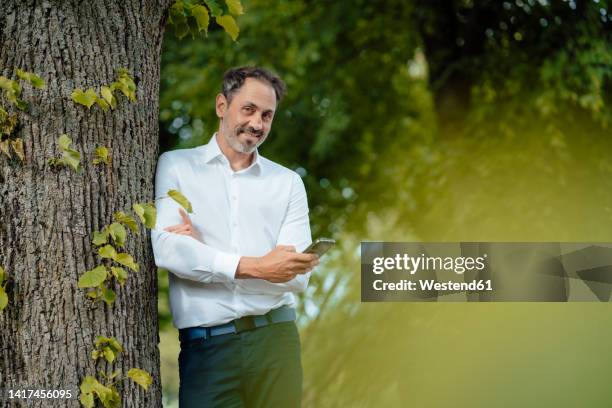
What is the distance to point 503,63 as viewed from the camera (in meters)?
7.41

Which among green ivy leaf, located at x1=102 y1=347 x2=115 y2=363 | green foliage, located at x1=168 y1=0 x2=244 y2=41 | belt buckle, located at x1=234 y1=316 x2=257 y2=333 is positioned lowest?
green ivy leaf, located at x1=102 y1=347 x2=115 y2=363

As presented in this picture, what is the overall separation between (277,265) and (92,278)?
58 centimetres

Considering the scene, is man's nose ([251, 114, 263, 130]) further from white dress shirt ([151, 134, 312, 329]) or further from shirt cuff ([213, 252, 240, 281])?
shirt cuff ([213, 252, 240, 281])

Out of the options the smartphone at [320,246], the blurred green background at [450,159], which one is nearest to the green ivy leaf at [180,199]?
the smartphone at [320,246]

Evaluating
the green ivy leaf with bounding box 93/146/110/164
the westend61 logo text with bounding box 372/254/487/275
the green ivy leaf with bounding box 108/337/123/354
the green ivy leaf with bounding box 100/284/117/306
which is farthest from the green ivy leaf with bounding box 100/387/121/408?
the westend61 logo text with bounding box 372/254/487/275

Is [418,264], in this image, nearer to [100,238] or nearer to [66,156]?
[100,238]

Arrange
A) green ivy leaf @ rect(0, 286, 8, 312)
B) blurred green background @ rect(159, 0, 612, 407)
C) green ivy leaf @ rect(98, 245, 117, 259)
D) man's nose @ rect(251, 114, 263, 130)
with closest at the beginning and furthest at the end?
green ivy leaf @ rect(0, 286, 8, 312) → green ivy leaf @ rect(98, 245, 117, 259) → man's nose @ rect(251, 114, 263, 130) → blurred green background @ rect(159, 0, 612, 407)

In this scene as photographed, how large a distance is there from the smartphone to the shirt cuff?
24cm

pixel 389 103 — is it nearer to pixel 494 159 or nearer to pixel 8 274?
pixel 494 159

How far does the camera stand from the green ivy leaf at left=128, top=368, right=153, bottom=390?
2752mm

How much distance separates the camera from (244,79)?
10.3ft

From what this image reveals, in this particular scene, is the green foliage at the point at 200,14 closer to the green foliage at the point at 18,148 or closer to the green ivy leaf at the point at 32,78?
the green ivy leaf at the point at 32,78

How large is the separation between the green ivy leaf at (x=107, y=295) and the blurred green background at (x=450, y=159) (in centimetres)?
424

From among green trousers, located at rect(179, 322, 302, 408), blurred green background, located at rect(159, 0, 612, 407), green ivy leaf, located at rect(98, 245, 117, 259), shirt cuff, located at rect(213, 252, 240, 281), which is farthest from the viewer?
blurred green background, located at rect(159, 0, 612, 407)
